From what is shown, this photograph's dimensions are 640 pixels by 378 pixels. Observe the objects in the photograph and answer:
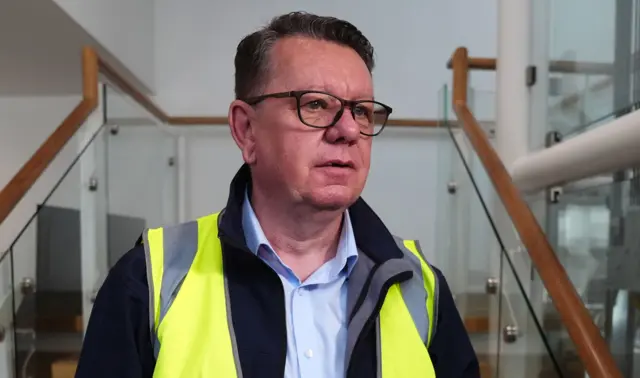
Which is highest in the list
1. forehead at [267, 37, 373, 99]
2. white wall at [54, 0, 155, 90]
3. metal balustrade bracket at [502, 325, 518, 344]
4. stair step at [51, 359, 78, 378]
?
white wall at [54, 0, 155, 90]

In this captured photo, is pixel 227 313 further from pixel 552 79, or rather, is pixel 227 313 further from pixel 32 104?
pixel 32 104

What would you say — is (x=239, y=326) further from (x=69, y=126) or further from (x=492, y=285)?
(x=69, y=126)

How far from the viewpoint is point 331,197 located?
91 cm

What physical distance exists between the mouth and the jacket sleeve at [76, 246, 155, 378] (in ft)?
0.99

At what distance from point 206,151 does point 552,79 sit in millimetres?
2346

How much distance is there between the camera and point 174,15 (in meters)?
4.16

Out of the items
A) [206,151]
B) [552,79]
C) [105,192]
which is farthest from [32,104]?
[552,79]

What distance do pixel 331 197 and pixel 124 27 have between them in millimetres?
3008

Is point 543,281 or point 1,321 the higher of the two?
point 543,281

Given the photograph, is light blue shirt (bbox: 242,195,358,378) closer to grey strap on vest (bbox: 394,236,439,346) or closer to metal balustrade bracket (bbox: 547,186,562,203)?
grey strap on vest (bbox: 394,236,439,346)

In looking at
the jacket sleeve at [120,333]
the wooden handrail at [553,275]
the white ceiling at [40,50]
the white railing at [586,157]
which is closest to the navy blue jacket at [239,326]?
the jacket sleeve at [120,333]

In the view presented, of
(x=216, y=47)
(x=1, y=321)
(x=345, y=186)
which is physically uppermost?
(x=216, y=47)

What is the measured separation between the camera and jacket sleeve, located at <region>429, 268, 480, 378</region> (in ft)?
3.25

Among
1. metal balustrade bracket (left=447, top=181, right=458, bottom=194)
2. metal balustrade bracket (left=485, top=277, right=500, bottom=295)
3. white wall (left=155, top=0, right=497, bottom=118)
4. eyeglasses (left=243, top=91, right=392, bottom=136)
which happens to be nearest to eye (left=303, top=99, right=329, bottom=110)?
eyeglasses (left=243, top=91, right=392, bottom=136)
